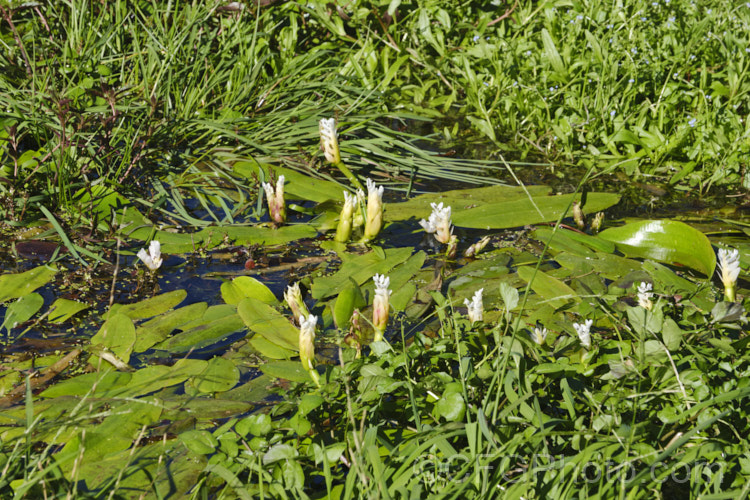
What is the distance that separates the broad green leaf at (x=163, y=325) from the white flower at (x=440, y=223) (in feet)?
2.60

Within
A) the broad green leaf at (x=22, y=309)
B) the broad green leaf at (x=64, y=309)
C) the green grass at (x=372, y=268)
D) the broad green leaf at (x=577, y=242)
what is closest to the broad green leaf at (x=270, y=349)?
the green grass at (x=372, y=268)

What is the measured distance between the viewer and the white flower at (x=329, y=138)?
245 cm

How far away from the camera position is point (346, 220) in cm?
227

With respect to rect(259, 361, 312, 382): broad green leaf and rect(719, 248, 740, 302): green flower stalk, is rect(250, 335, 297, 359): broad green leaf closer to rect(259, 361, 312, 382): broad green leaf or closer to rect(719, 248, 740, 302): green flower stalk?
rect(259, 361, 312, 382): broad green leaf

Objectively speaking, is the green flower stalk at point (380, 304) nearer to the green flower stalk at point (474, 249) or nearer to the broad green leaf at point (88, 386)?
the broad green leaf at point (88, 386)

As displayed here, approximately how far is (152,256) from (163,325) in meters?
0.30

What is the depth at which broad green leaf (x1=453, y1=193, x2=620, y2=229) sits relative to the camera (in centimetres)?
246

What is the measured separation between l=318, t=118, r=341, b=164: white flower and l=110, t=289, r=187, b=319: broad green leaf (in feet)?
2.75

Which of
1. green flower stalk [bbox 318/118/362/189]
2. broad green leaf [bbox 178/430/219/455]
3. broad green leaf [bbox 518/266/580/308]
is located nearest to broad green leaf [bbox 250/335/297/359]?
broad green leaf [bbox 178/430/219/455]

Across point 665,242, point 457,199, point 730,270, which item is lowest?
point 457,199

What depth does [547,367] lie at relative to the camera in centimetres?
132

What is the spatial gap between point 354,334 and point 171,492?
59 centimetres

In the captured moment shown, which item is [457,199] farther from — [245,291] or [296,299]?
[296,299]

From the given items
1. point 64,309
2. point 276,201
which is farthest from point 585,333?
point 64,309
